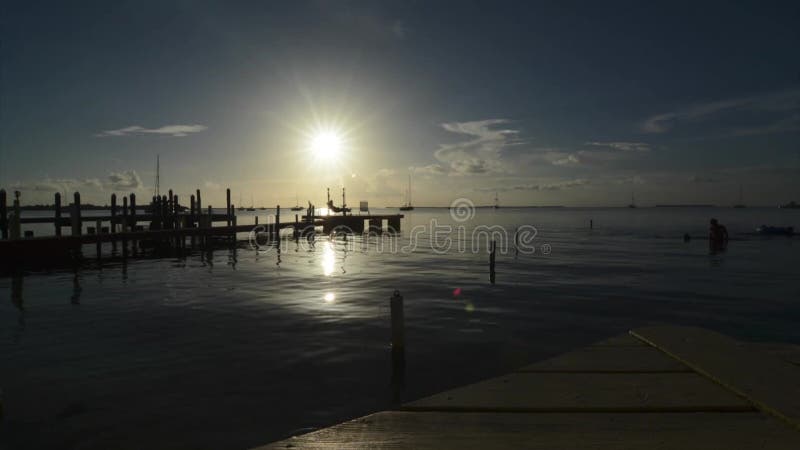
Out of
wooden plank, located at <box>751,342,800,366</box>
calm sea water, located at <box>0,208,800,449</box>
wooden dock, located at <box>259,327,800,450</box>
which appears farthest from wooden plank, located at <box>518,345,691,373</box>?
calm sea water, located at <box>0,208,800,449</box>

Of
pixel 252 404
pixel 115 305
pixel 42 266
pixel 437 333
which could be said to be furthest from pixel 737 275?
pixel 42 266

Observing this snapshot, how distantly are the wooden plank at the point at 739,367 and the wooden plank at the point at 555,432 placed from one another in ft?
1.24

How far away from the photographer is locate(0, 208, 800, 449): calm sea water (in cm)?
721

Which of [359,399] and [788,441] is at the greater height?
[788,441]

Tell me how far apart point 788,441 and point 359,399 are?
5.68 meters

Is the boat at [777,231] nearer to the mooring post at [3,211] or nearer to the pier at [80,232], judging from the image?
the pier at [80,232]

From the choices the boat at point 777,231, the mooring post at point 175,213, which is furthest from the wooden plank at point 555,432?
the boat at point 777,231

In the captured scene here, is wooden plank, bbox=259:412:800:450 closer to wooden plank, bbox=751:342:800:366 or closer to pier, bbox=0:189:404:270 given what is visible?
wooden plank, bbox=751:342:800:366

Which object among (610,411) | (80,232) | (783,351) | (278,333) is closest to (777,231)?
(783,351)

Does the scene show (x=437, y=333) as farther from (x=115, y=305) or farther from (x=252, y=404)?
(x=115, y=305)

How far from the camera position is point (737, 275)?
2489cm

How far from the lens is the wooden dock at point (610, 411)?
438cm

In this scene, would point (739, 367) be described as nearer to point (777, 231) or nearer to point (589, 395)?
point (589, 395)

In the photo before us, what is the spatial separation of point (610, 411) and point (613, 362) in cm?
198
